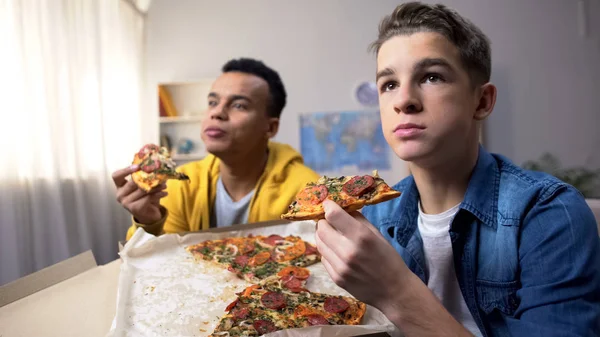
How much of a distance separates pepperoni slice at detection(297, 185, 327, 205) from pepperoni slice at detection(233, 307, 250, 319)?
1.16 feet

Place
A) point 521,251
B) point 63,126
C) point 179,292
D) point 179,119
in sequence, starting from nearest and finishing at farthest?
point 521,251, point 179,292, point 63,126, point 179,119

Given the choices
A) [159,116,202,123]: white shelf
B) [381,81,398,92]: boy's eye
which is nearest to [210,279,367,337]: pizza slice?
[381,81,398,92]: boy's eye

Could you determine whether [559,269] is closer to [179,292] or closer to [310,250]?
[310,250]

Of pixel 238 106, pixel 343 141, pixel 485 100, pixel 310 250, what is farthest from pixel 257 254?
pixel 343 141

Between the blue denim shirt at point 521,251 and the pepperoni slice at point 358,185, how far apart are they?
0.24 metres

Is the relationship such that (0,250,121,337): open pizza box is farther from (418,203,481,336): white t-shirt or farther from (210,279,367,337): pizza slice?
(418,203,481,336): white t-shirt

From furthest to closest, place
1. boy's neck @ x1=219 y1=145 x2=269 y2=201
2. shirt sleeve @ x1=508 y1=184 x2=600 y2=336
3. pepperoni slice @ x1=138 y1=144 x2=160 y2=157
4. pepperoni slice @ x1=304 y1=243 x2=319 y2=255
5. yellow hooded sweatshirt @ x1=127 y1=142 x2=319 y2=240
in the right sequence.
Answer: boy's neck @ x1=219 y1=145 x2=269 y2=201, yellow hooded sweatshirt @ x1=127 y1=142 x2=319 y2=240, pepperoni slice @ x1=138 y1=144 x2=160 y2=157, pepperoni slice @ x1=304 y1=243 x2=319 y2=255, shirt sleeve @ x1=508 y1=184 x2=600 y2=336

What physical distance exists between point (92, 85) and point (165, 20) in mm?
1777

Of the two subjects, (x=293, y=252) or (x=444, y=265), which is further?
(x=293, y=252)

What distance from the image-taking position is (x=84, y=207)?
3.44 meters

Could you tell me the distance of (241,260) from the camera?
164 cm

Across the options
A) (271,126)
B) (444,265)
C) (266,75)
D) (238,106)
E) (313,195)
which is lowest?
(444,265)

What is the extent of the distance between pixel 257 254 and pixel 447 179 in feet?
2.80

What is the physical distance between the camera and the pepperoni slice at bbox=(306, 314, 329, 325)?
1.12m
